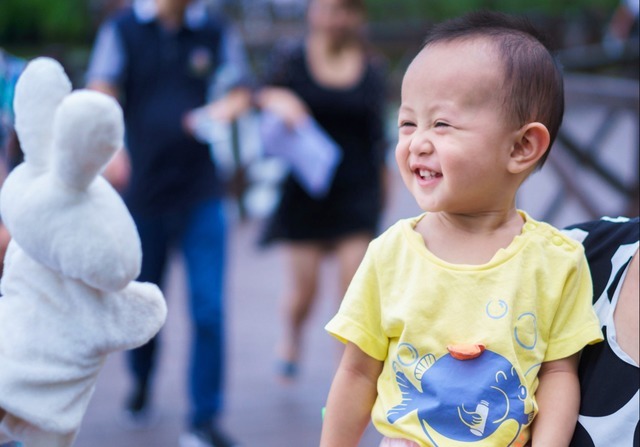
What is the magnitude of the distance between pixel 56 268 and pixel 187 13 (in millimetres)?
2936

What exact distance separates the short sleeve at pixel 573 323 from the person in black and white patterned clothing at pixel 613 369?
5 cm

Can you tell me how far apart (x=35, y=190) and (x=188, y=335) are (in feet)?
15.1

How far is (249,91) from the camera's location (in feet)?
15.2

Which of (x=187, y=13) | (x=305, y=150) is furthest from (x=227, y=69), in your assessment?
(x=305, y=150)

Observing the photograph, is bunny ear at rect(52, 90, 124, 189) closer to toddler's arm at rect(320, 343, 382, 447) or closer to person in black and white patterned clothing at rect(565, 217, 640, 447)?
toddler's arm at rect(320, 343, 382, 447)

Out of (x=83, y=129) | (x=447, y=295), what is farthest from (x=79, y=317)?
(x=447, y=295)

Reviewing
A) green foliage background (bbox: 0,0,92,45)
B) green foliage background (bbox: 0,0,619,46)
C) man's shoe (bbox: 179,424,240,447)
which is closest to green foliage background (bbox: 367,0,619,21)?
green foliage background (bbox: 0,0,619,46)

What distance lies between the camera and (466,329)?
1.63 meters

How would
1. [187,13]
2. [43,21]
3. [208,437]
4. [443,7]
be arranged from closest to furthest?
[208,437] < [187,13] < [43,21] < [443,7]

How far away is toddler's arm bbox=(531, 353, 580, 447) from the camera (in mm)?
1651

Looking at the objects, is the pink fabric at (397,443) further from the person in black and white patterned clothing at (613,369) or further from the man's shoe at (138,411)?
the man's shoe at (138,411)

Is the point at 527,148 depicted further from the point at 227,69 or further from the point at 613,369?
the point at 227,69

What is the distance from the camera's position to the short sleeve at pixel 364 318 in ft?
5.59

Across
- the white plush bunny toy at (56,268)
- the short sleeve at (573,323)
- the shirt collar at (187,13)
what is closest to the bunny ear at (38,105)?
the white plush bunny toy at (56,268)
